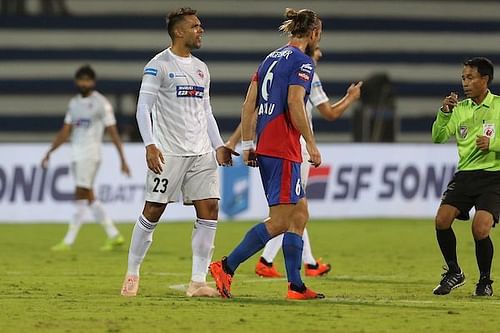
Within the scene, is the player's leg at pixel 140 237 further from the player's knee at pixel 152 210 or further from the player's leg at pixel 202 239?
the player's leg at pixel 202 239

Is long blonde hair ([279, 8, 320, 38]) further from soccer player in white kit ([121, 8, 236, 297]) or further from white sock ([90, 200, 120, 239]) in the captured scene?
white sock ([90, 200, 120, 239])

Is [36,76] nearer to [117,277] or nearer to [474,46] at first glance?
[474,46]

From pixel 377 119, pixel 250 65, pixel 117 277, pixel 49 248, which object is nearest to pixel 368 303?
pixel 117 277

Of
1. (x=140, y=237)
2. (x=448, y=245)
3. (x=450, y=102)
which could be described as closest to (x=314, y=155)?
(x=450, y=102)

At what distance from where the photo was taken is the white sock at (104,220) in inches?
645

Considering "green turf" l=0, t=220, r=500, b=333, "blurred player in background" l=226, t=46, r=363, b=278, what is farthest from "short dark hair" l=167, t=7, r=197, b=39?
"green turf" l=0, t=220, r=500, b=333

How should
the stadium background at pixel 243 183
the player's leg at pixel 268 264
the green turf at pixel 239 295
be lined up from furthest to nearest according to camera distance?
1. the player's leg at pixel 268 264
2. the stadium background at pixel 243 183
3. the green turf at pixel 239 295

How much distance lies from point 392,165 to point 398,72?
819cm

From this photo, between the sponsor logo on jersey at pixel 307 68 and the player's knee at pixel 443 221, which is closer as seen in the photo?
the sponsor logo on jersey at pixel 307 68

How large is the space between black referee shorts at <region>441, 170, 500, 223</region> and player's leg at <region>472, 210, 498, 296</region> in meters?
0.08

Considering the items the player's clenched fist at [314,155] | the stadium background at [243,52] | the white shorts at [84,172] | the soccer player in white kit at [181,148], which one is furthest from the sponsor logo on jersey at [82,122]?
the player's clenched fist at [314,155]

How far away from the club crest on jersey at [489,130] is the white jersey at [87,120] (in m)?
7.38

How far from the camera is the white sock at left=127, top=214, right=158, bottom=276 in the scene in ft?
32.8

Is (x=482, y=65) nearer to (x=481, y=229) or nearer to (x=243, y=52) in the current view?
(x=481, y=229)
